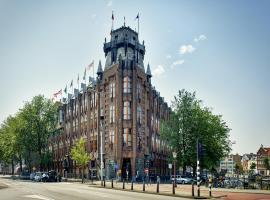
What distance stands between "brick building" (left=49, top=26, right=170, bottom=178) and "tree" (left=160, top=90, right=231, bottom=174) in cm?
694

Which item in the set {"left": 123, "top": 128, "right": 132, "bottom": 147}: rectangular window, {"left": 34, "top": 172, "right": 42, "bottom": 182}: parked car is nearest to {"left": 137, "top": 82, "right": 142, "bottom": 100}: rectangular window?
{"left": 123, "top": 128, "right": 132, "bottom": 147}: rectangular window

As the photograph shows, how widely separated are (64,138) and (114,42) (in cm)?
3517

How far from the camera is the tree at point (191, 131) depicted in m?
66.6

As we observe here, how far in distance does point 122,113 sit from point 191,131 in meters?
13.6

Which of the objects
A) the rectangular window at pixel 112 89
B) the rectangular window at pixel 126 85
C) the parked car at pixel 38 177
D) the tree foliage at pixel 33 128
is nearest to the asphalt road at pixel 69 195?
the parked car at pixel 38 177

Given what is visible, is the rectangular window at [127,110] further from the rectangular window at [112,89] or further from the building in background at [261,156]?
the building in background at [261,156]

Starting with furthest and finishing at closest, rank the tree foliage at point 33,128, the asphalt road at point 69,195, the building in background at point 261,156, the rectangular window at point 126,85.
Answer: the building in background at point 261,156, the tree foliage at point 33,128, the rectangular window at point 126,85, the asphalt road at point 69,195

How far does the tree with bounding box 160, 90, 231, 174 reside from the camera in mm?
66562

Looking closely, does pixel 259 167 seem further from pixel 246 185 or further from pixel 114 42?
pixel 246 185

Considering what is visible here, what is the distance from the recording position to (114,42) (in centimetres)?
8062

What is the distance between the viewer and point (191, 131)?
67312 mm

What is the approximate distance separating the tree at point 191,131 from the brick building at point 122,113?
22.8 ft

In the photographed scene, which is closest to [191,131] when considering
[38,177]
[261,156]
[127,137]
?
[127,137]

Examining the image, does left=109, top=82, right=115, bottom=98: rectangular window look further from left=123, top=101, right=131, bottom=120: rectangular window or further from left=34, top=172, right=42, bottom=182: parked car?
left=34, top=172, right=42, bottom=182: parked car
